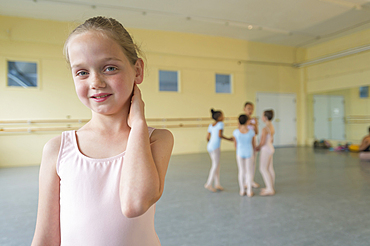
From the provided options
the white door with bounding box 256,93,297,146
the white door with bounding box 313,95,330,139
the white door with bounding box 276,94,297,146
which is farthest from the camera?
the white door with bounding box 276,94,297,146

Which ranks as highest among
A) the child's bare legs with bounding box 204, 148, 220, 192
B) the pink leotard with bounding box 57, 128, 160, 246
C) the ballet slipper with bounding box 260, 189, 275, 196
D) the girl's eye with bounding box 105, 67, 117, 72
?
the girl's eye with bounding box 105, 67, 117, 72

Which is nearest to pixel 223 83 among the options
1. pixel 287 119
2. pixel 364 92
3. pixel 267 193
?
pixel 287 119

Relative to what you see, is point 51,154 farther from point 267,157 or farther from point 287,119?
point 287,119

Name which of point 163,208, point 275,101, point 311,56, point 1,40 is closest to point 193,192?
point 163,208

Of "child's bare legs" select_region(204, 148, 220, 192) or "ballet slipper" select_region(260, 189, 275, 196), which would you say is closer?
"ballet slipper" select_region(260, 189, 275, 196)

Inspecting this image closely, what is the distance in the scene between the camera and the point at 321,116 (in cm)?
1176

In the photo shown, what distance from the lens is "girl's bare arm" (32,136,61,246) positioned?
28.9 inches

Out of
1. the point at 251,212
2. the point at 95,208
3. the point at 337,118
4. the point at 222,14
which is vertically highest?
the point at 222,14

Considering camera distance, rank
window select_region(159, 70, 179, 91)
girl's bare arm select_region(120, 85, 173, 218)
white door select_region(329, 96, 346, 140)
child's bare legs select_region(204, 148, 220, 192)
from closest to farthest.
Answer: girl's bare arm select_region(120, 85, 173, 218), child's bare legs select_region(204, 148, 220, 192), window select_region(159, 70, 179, 91), white door select_region(329, 96, 346, 140)

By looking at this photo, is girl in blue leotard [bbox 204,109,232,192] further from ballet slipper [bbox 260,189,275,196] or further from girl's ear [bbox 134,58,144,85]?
girl's ear [bbox 134,58,144,85]

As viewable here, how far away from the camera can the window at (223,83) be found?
35.4ft

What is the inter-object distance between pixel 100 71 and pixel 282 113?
12379mm

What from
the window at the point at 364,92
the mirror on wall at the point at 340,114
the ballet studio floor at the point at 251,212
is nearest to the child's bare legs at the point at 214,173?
the ballet studio floor at the point at 251,212

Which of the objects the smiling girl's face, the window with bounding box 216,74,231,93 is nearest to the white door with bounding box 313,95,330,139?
the window with bounding box 216,74,231,93
